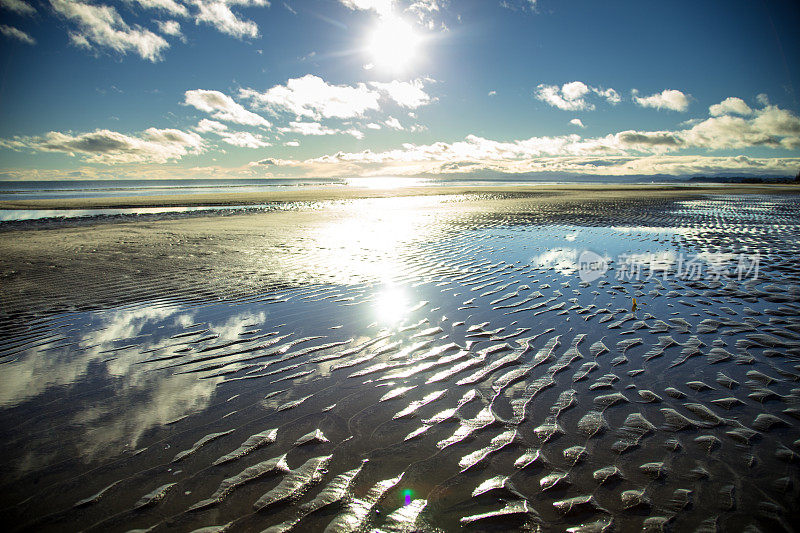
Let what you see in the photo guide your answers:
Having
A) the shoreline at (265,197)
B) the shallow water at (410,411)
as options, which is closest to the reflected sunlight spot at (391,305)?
the shallow water at (410,411)

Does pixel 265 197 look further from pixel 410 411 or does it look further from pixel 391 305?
pixel 410 411

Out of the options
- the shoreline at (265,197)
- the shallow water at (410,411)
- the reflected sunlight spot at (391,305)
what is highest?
the shoreline at (265,197)

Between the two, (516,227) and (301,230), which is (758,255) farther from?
(301,230)

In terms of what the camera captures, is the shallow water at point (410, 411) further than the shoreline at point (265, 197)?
No

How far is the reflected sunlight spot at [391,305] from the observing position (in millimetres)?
7824

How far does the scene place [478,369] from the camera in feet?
18.5

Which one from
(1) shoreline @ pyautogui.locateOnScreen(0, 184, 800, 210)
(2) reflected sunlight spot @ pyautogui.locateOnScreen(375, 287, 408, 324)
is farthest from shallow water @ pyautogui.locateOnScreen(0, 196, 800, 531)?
(1) shoreline @ pyautogui.locateOnScreen(0, 184, 800, 210)

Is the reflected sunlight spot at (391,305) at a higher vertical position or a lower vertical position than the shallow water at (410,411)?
higher

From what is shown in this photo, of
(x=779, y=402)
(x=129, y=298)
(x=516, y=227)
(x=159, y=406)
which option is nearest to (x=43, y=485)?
(x=159, y=406)

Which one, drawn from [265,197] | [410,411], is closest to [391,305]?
[410,411]

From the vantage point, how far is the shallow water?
3.23 metres

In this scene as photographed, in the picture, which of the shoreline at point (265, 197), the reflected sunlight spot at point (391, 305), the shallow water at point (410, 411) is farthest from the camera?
the shoreline at point (265, 197)

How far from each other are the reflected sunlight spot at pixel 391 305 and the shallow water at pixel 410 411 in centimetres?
8

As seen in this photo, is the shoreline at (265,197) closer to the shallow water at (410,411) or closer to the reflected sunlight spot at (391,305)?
the reflected sunlight spot at (391,305)
